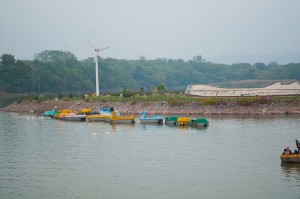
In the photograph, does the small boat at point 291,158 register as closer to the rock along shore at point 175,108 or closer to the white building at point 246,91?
the rock along shore at point 175,108

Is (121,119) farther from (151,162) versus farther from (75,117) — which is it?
(151,162)

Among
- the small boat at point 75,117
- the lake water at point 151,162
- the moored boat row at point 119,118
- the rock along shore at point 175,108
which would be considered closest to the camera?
the lake water at point 151,162

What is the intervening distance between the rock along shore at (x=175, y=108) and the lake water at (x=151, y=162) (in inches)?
381

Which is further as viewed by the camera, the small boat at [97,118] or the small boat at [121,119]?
the small boat at [97,118]

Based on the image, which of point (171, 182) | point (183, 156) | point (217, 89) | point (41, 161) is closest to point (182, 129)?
point (183, 156)

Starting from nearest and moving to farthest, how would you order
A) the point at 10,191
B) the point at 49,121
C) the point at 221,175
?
1. the point at 10,191
2. the point at 221,175
3. the point at 49,121

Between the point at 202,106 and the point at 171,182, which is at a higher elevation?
the point at 202,106

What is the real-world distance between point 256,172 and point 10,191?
14450 mm

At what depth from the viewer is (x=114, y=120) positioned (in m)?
58.4

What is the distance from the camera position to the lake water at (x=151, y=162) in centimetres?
2589

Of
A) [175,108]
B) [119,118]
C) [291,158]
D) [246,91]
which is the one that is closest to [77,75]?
[246,91]

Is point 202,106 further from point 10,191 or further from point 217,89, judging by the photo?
point 10,191

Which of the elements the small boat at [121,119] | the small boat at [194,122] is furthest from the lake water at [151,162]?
the small boat at [121,119]

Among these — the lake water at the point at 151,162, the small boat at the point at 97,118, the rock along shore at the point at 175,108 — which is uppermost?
the rock along shore at the point at 175,108
